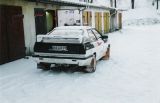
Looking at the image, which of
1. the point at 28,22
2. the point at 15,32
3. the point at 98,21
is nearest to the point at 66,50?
the point at 15,32

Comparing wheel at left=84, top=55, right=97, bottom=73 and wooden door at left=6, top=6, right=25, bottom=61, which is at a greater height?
wooden door at left=6, top=6, right=25, bottom=61

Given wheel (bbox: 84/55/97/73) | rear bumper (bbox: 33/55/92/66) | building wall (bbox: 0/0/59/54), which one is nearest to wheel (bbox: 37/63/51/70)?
rear bumper (bbox: 33/55/92/66)

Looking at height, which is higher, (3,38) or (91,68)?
(3,38)

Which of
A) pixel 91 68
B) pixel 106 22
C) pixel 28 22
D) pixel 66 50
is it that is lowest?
pixel 91 68

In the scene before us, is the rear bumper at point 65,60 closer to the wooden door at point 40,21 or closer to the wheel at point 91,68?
the wheel at point 91,68

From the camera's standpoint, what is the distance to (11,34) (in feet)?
40.8

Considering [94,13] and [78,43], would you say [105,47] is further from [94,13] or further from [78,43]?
[94,13]

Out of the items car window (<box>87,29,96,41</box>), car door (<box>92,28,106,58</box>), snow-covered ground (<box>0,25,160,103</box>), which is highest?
car window (<box>87,29,96,41</box>)

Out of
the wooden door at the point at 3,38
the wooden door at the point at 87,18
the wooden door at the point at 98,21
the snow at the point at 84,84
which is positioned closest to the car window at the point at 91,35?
the snow at the point at 84,84

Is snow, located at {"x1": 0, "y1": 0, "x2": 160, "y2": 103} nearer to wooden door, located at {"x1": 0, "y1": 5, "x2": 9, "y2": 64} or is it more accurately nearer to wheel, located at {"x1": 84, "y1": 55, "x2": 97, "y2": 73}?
wheel, located at {"x1": 84, "y1": 55, "x2": 97, "y2": 73}

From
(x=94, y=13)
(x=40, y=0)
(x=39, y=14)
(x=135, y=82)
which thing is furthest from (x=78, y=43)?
(x=94, y=13)

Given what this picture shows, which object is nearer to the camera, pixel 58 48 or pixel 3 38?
pixel 58 48

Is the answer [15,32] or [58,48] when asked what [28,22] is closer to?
[15,32]

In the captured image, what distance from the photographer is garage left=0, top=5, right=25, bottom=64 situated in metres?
11.8
